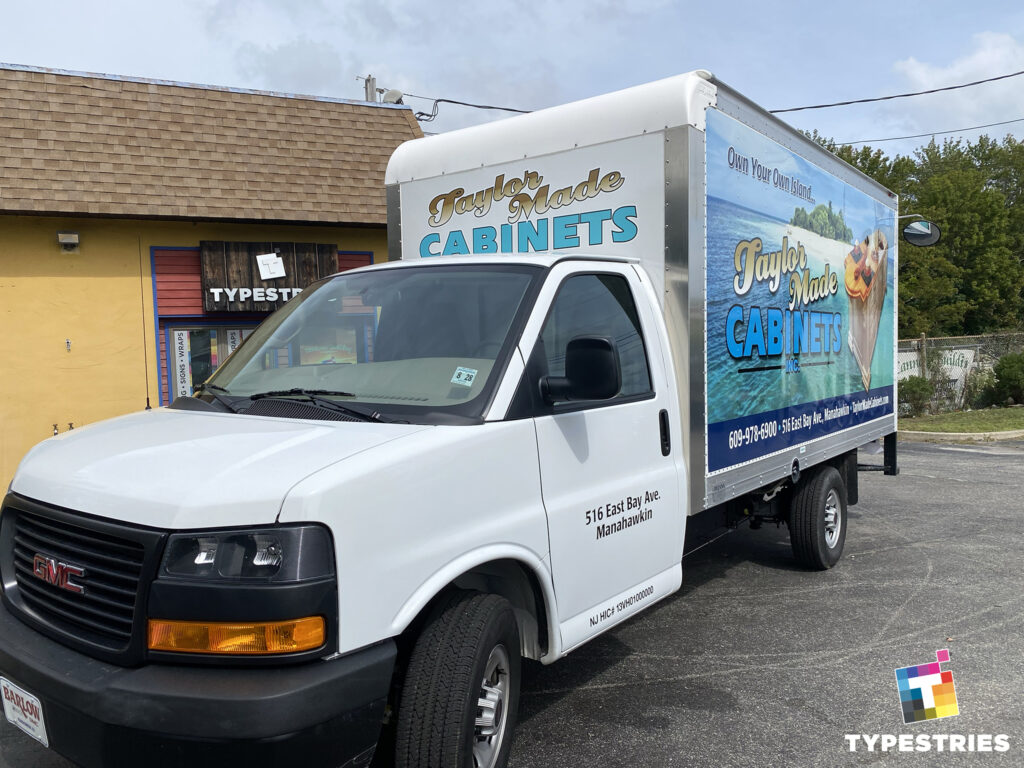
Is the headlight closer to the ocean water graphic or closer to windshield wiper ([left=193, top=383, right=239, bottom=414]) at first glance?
windshield wiper ([left=193, top=383, right=239, bottom=414])

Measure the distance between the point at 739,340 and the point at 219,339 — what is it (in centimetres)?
781

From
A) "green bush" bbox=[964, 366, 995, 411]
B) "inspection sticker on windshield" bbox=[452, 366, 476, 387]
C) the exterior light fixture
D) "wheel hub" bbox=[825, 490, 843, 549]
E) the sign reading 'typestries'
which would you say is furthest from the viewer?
"green bush" bbox=[964, 366, 995, 411]

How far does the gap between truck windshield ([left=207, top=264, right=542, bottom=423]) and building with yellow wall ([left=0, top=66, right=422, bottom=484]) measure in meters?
6.65

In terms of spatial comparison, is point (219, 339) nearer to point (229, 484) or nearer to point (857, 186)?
point (857, 186)

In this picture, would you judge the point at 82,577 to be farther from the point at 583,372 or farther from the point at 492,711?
the point at 583,372

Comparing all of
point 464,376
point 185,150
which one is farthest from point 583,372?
point 185,150

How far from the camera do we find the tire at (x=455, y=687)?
271 cm

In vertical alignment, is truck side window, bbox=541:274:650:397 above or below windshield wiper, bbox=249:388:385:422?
above

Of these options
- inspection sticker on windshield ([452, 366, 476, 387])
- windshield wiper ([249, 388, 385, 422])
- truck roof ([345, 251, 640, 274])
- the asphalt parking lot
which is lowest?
the asphalt parking lot

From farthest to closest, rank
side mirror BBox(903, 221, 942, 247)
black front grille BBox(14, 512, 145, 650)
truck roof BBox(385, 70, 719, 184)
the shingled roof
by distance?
side mirror BBox(903, 221, 942, 247)
the shingled roof
truck roof BBox(385, 70, 719, 184)
black front grille BBox(14, 512, 145, 650)

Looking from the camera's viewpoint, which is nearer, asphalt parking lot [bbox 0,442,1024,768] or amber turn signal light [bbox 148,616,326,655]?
amber turn signal light [bbox 148,616,326,655]

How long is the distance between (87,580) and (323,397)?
1.06 m

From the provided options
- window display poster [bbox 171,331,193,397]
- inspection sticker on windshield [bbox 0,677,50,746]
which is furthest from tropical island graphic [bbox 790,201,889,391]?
window display poster [bbox 171,331,193,397]

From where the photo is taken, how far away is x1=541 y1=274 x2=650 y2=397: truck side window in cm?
357
